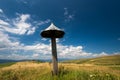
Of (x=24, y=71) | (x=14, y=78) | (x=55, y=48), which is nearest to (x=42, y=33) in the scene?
(x=55, y=48)

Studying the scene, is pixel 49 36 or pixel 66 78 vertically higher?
pixel 49 36

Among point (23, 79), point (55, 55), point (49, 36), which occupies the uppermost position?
point (49, 36)

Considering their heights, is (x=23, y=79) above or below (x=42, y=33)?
below

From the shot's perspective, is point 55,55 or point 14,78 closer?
point 55,55

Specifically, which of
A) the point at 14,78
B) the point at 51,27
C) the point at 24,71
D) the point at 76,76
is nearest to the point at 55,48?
the point at 51,27

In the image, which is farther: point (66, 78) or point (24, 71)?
point (24, 71)

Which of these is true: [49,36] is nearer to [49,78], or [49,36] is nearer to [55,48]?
[55,48]

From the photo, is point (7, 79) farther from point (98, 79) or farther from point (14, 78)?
point (98, 79)

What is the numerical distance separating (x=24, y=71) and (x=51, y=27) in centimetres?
622

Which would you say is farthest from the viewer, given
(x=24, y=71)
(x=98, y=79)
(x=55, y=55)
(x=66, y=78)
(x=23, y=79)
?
(x=24, y=71)

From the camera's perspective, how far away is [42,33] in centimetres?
1137

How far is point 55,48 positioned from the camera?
1083 cm

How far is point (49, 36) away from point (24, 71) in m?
5.65

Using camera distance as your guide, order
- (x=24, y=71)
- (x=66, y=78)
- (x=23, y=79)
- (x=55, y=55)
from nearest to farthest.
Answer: (x=66, y=78) → (x=55, y=55) → (x=23, y=79) → (x=24, y=71)
